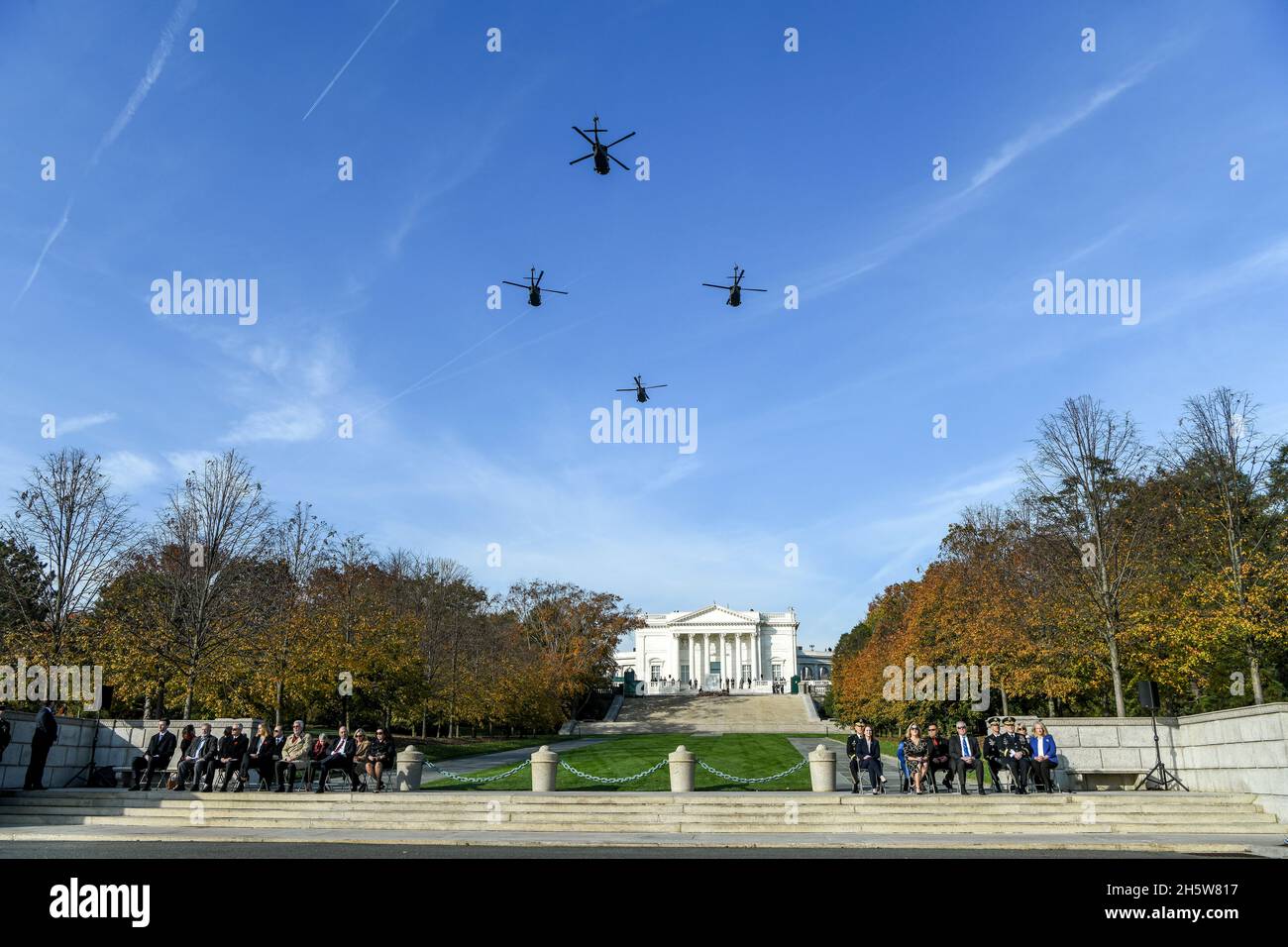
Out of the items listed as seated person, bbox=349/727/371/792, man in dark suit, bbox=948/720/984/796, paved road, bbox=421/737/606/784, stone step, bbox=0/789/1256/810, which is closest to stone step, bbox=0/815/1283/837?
stone step, bbox=0/789/1256/810

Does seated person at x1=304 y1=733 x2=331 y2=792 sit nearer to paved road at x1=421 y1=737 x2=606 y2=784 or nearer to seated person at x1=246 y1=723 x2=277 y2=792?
seated person at x1=246 y1=723 x2=277 y2=792

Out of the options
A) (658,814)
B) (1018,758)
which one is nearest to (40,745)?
(658,814)

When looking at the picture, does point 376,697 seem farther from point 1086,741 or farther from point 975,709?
point 1086,741

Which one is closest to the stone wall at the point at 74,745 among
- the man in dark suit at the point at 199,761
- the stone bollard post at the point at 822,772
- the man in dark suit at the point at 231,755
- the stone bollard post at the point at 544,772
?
the man in dark suit at the point at 199,761

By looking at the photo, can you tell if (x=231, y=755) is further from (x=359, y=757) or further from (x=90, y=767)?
(x=90, y=767)

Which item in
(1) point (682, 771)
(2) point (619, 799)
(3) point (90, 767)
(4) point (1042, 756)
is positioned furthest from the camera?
(3) point (90, 767)
